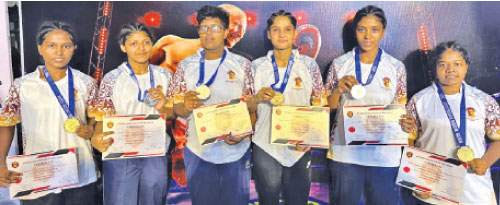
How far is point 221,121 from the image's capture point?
292 cm

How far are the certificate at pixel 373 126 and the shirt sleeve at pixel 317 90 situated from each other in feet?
0.72

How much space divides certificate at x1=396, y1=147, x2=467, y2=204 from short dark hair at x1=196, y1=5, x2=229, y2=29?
1956 mm

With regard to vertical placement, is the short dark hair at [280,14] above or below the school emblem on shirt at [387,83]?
above

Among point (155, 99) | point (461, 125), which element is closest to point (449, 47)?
point (461, 125)

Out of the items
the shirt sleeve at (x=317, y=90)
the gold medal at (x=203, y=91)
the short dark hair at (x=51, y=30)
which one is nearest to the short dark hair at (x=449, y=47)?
the shirt sleeve at (x=317, y=90)

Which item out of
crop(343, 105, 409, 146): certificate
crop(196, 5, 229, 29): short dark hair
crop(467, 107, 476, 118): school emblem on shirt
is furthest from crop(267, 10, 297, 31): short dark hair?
crop(467, 107, 476, 118): school emblem on shirt

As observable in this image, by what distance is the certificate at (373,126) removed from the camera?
117 inches

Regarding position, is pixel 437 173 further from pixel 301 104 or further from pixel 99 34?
pixel 99 34

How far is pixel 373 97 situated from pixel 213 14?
1588 millimetres

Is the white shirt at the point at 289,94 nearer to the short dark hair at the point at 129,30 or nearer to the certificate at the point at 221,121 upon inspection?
the certificate at the point at 221,121

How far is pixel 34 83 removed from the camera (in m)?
2.95

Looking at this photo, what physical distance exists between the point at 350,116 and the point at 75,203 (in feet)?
8.04

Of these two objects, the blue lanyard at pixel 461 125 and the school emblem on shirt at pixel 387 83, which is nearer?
the blue lanyard at pixel 461 125

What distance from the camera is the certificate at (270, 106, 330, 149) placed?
2.96m
